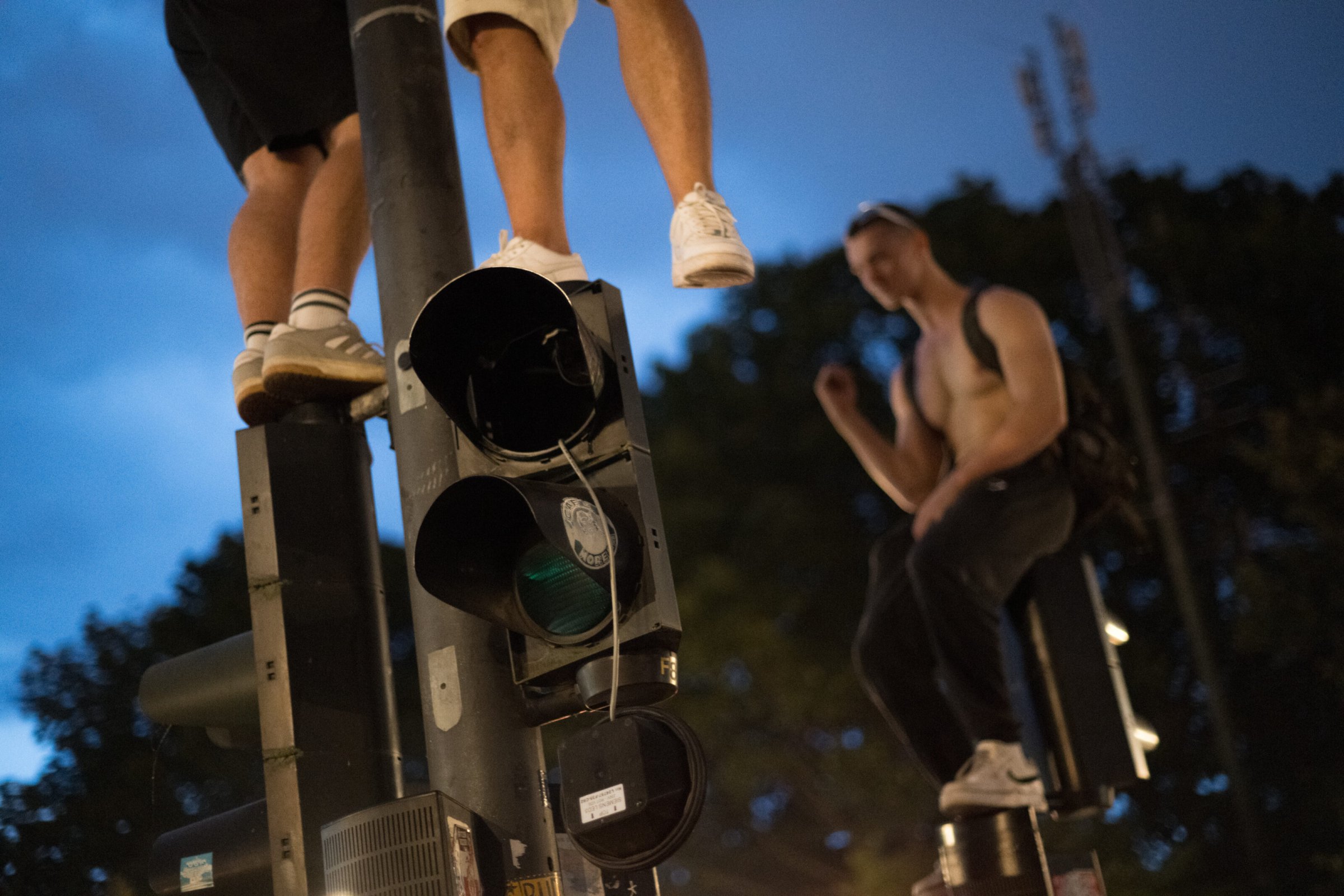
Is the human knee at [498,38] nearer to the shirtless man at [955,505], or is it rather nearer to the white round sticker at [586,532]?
the white round sticker at [586,532]

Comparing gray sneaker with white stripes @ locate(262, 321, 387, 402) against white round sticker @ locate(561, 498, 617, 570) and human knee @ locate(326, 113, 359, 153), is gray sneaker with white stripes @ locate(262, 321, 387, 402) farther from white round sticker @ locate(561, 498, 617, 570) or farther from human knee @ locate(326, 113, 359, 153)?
white round sticker @ locate(561, 498, 617, 570)

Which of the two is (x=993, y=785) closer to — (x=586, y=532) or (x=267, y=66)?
(x=586, y=532)

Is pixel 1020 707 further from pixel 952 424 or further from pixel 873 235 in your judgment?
pixel 873 235

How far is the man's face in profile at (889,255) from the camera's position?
19.5 feet

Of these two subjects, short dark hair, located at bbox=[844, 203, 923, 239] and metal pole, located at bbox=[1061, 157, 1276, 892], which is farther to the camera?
metal pole, located at bbox=[1061, 157, 1276, 892]

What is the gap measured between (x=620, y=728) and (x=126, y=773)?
2493 millimetres

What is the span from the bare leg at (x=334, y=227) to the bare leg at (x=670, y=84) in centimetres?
85

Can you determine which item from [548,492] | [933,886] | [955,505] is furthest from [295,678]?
[955,505]

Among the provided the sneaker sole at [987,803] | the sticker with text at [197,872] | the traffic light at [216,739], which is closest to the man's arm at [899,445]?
the sneaker sole at [987,803]

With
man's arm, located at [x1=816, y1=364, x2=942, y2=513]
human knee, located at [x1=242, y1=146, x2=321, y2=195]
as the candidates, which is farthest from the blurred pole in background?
human knee, located at [x1=242, y1=146, x2=321, y2=195]

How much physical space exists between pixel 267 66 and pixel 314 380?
1.00 metres

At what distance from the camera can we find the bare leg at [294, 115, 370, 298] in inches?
140

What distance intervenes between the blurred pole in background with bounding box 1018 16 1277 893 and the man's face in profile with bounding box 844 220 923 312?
8.91 metres

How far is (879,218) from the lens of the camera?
601cm
